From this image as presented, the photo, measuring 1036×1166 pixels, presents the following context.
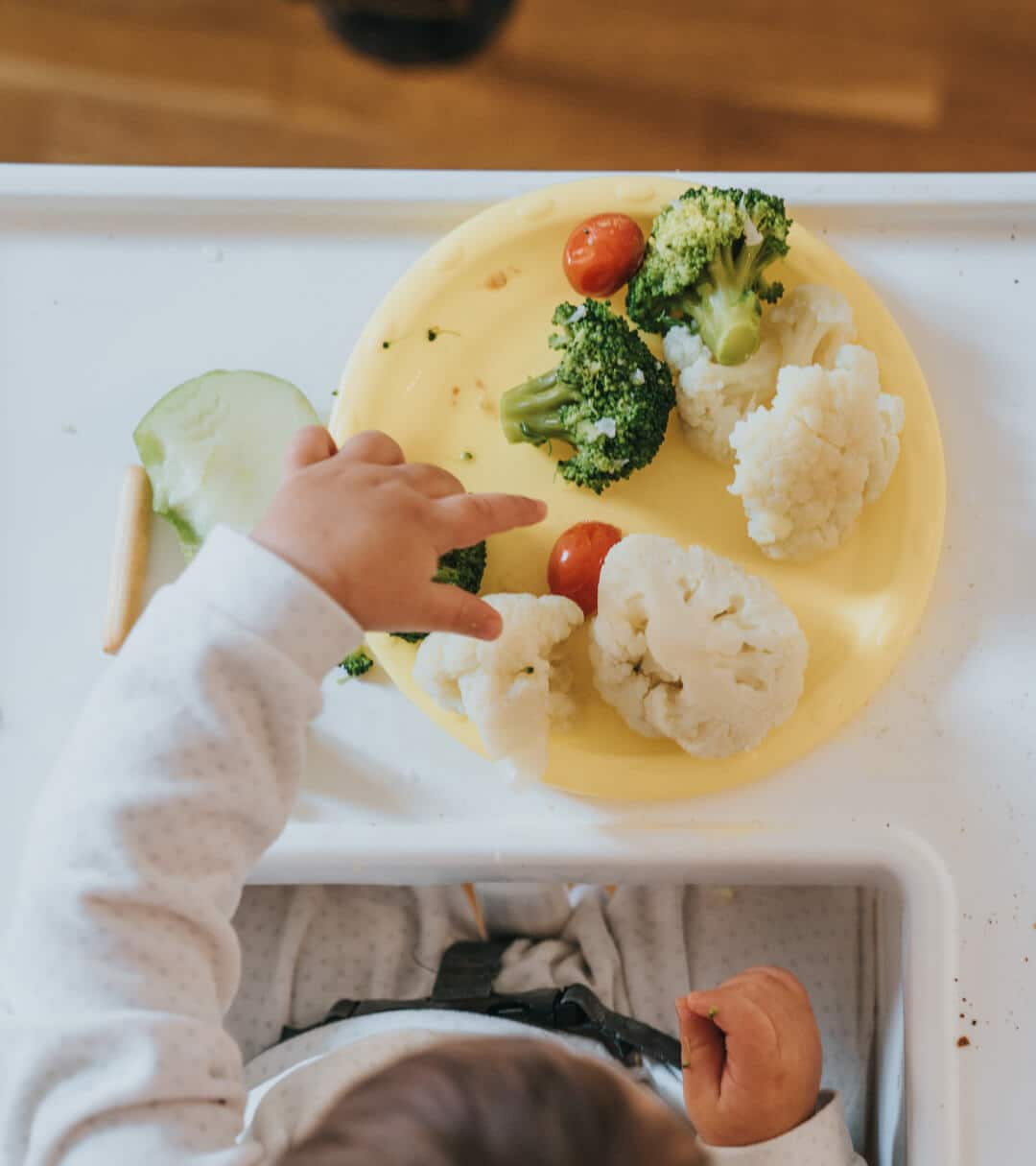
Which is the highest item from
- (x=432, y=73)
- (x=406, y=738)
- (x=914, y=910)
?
(x=432, y=73)

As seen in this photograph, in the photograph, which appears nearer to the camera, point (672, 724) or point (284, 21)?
point (672, 724)

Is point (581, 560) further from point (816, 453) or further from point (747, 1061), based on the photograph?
point (747, 1061)

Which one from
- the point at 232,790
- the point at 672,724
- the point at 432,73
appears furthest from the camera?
the point at 432,73

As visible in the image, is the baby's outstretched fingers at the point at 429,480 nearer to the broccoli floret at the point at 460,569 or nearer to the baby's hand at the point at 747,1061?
the broccoli floret at the point at 460,569

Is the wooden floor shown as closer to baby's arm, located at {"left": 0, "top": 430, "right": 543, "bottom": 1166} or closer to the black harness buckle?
baby's arm, located at {"left": 0, "top": 430, "right": 543, "bottom": 1166}

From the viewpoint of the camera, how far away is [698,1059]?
79 centimetres

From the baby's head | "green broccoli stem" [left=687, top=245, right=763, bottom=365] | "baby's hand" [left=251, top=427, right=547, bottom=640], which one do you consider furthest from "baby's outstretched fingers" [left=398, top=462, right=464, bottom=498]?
the baby's head

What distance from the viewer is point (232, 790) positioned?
0.65 meters

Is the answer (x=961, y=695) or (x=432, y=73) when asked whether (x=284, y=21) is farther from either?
(x=961, y=695)

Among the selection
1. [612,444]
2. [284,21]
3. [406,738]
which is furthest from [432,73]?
[406,738]

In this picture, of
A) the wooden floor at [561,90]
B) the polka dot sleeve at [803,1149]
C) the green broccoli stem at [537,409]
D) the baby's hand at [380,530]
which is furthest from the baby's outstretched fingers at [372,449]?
the wooden floor at [561,90]

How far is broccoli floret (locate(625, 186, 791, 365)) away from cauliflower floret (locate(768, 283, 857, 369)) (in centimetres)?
2

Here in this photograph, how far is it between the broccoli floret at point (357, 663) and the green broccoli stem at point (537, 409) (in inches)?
7.3

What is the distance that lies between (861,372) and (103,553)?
0.55m
